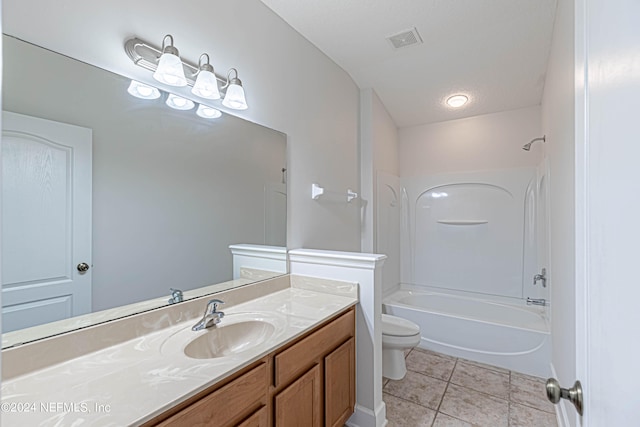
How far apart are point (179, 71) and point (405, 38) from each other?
1717mm

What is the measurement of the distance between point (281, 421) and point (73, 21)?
5.69 feet

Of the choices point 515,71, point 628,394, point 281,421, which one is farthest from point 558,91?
point 281,421

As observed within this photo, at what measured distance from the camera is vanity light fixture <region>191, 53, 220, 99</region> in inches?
58.9

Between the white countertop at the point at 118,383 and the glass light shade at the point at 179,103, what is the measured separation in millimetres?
1042

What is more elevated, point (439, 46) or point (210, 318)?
point (439, 46)

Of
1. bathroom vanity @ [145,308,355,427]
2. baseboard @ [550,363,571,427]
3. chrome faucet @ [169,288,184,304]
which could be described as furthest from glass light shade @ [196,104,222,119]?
baseboard @ [550,363,571,427]

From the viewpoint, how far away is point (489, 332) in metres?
2.63

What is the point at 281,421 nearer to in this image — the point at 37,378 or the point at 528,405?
the point at 37,378

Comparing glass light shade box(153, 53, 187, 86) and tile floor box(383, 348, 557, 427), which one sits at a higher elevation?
glass light shade box(153, 53, 187, 86)

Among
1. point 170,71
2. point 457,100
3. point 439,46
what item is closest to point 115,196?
point 170,71

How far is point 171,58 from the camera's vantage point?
1.36 meters

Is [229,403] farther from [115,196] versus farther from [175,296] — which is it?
[115,196]

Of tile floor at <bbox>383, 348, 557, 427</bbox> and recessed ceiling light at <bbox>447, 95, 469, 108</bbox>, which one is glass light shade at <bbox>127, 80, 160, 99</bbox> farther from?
recessed ceiling light at <bbox>447, 95, 469, 108</bbox>

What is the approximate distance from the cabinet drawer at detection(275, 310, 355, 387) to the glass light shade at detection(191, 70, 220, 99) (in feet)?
4.20
